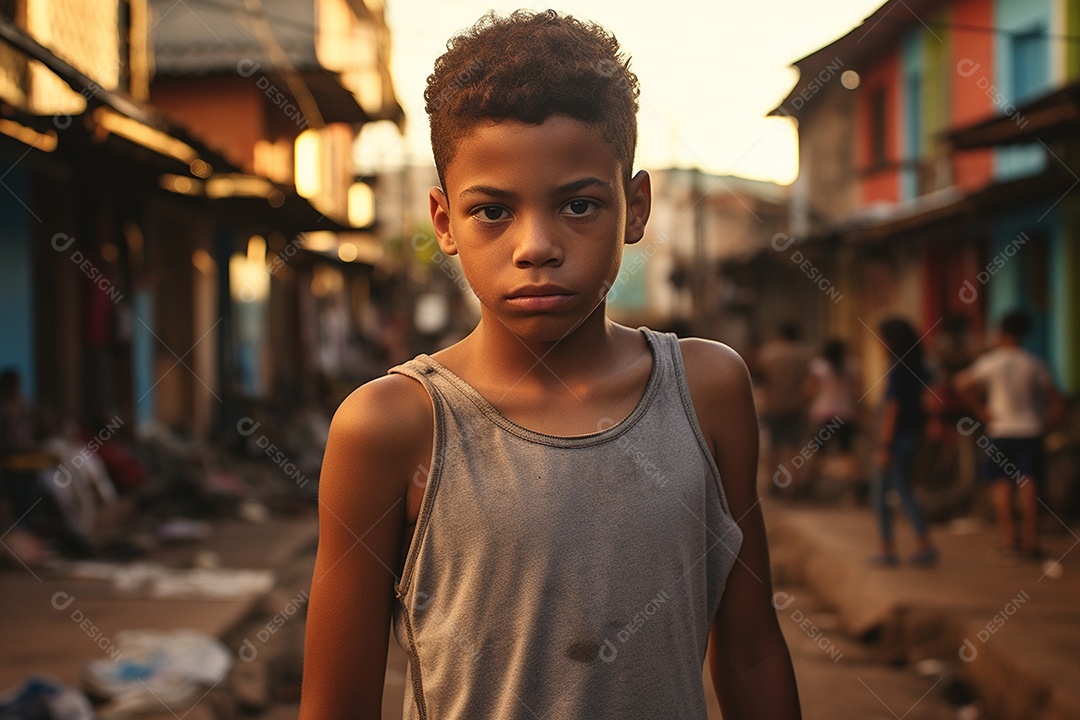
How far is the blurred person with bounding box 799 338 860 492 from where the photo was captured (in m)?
10.5

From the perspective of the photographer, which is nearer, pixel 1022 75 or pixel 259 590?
pixel 259 590

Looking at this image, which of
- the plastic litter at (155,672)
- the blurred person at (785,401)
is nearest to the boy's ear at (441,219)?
the plastic litter at (155,672)

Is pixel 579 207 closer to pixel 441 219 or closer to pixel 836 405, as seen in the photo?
pixel 441 219

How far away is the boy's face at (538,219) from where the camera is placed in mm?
1399

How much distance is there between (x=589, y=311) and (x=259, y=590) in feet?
18.6

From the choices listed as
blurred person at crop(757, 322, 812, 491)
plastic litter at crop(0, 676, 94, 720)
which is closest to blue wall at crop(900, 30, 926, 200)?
blurred person at crop(757, 322, 812, 491)

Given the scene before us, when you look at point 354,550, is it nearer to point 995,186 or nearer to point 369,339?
point 995,186

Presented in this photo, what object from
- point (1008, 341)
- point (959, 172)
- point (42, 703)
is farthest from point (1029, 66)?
point (42, 703)

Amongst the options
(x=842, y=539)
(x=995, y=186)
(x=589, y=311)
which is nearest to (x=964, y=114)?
(x=995, y=186)

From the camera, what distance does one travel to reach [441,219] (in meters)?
1.55

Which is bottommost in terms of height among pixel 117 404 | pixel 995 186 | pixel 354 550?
pixel 117 404

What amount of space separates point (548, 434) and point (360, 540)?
11.2 inches

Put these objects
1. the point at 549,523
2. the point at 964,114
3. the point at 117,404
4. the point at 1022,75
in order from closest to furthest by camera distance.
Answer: the point at 549,523, the point at 117,404, the point at 1022,75, the point at 964,114

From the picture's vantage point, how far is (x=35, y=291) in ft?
33.0
